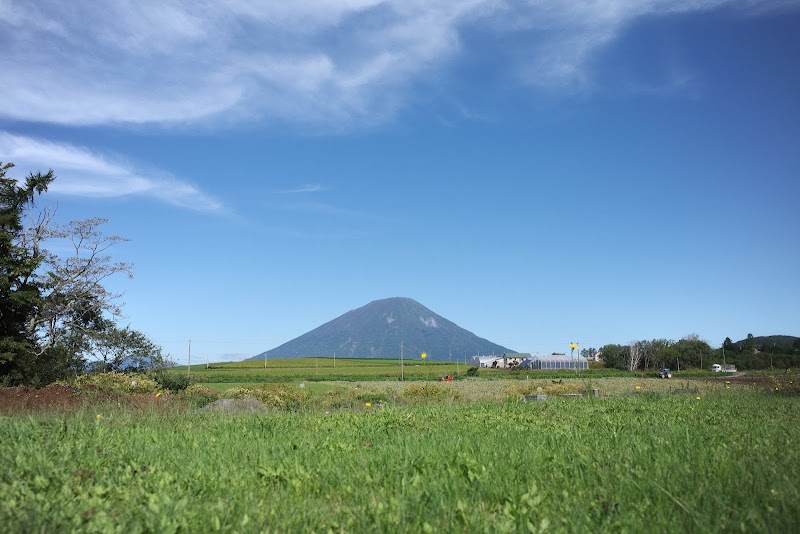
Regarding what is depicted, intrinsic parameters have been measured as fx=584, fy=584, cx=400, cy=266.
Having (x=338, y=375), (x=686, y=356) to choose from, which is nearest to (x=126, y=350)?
(x=338, y=375)

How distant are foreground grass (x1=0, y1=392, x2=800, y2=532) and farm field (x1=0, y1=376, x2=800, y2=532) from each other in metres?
0.02

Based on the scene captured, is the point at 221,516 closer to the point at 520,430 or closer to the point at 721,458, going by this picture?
the point at 721,458

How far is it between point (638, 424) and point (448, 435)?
3.34 m

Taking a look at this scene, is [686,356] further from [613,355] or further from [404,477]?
[404,477]

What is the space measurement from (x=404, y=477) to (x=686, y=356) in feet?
339

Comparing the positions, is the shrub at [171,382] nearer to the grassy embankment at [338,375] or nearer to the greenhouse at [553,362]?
the grassy embankment at [338,375]

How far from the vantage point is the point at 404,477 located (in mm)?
5500

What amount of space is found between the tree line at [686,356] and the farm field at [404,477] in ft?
295

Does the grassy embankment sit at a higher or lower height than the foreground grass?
lower

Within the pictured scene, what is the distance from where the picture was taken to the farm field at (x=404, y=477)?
4.41 m

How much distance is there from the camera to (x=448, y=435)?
826 cm

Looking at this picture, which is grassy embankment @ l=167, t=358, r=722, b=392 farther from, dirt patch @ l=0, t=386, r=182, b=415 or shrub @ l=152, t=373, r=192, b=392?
dirt patch @ l=0, t=386, r=182, b=415

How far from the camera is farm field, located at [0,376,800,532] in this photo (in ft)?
14.5

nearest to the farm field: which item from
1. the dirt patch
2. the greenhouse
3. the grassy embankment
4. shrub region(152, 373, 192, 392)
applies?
the dirt patch
